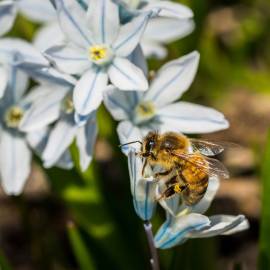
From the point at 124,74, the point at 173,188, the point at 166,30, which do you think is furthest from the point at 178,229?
the point at 166,30

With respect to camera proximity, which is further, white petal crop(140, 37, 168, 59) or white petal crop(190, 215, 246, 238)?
white petal crop(140, 37, 168, 59)

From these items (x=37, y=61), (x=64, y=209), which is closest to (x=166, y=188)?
(x=37, y=61)

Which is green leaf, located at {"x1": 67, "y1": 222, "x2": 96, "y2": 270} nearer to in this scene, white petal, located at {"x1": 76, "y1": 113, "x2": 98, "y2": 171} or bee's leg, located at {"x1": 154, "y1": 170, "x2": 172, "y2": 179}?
white petal, located at {"x1": 76, "y1": 113, "x2": 98, "y2": 171}

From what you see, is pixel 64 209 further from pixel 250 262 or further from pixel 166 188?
pixel 166 188

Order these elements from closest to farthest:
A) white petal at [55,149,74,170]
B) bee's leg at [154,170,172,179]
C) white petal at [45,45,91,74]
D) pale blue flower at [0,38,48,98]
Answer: bee's leg at [154,170,172,179] < white petal at [45,45,91,74] < pale blue flower at [0,38,48,98] < white petal at [55,149,74,170]

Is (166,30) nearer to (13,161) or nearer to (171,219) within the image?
(13,161)

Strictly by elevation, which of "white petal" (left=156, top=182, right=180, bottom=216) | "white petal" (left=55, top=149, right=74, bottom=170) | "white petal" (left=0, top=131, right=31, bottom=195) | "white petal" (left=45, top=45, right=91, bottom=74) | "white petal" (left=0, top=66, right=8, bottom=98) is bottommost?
"white petal" (left=0, top=131, right=31, bottom=195)

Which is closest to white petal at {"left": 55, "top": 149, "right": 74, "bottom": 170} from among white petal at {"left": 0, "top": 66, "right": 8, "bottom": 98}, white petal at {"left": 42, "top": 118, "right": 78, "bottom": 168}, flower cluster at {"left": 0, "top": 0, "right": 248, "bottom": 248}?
flower cluster at {"left": 0, "top": 0, "right": 248, "bottom": 248}
